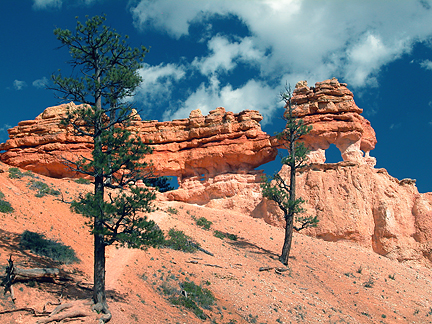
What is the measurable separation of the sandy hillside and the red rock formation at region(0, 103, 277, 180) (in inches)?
415

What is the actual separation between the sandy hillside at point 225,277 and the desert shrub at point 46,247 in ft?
1.07

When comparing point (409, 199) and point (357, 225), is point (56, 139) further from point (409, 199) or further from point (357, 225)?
point (409, 199)

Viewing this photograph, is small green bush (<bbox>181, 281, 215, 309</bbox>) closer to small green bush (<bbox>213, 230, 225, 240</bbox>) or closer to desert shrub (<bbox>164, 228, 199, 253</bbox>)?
desert shrub (<bbox>164, 228, 199, 253</bbox>)

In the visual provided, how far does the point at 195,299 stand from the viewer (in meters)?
14.9

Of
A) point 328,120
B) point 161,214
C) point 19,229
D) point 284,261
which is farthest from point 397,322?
point 328,120

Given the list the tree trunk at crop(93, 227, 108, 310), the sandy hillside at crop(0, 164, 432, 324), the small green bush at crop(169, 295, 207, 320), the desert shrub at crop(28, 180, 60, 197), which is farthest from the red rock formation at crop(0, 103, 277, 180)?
the tree trunk at crop(93, 227, 108, 310)

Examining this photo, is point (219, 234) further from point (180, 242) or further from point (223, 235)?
point (180, 242)

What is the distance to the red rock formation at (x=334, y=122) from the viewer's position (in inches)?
1272

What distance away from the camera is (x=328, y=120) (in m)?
32.8

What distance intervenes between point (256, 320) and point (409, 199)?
18611mm

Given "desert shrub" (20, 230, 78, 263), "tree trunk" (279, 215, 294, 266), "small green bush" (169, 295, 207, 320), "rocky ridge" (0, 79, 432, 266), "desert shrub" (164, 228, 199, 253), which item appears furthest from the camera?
"rocky ridge" (0, 79, 432, 266)

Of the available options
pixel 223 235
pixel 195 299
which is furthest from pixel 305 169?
pixel 195 299

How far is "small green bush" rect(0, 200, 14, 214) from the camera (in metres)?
16.7

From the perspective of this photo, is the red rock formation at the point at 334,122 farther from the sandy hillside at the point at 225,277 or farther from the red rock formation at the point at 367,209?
the sandy hillside at the point at 225,277
